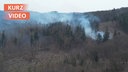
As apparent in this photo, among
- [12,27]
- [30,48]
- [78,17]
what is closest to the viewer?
[30,48]

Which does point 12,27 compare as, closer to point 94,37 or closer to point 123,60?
point 94,37

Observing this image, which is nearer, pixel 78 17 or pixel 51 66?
pixel 51 66

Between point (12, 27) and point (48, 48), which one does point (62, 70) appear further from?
point (12, 27)

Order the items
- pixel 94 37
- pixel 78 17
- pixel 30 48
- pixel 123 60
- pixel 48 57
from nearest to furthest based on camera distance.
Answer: pixel 123 60 → pixel 48 57 → pixel 30 48 → pixel 94 37 → pixel 78 17

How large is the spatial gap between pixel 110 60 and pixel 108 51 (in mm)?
5943

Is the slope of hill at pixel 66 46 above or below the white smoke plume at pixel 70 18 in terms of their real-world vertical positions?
below

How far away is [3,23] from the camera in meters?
76.4

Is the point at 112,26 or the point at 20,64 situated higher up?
the point at 112,26

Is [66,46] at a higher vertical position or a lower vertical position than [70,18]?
lower

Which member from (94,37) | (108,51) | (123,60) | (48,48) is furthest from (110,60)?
(94,37)

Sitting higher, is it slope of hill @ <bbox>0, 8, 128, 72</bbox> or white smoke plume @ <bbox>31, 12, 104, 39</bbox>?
white smoke plume @ <bbox>31, 12, 104, 39</bbox>

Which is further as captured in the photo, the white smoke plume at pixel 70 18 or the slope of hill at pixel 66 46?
the white smoke plume at pixel 70 18

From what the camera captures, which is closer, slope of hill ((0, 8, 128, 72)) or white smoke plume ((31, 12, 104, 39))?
slope of hill ((0, 8, 128, 72))

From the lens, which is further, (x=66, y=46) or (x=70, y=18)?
(x=70, y=18)
